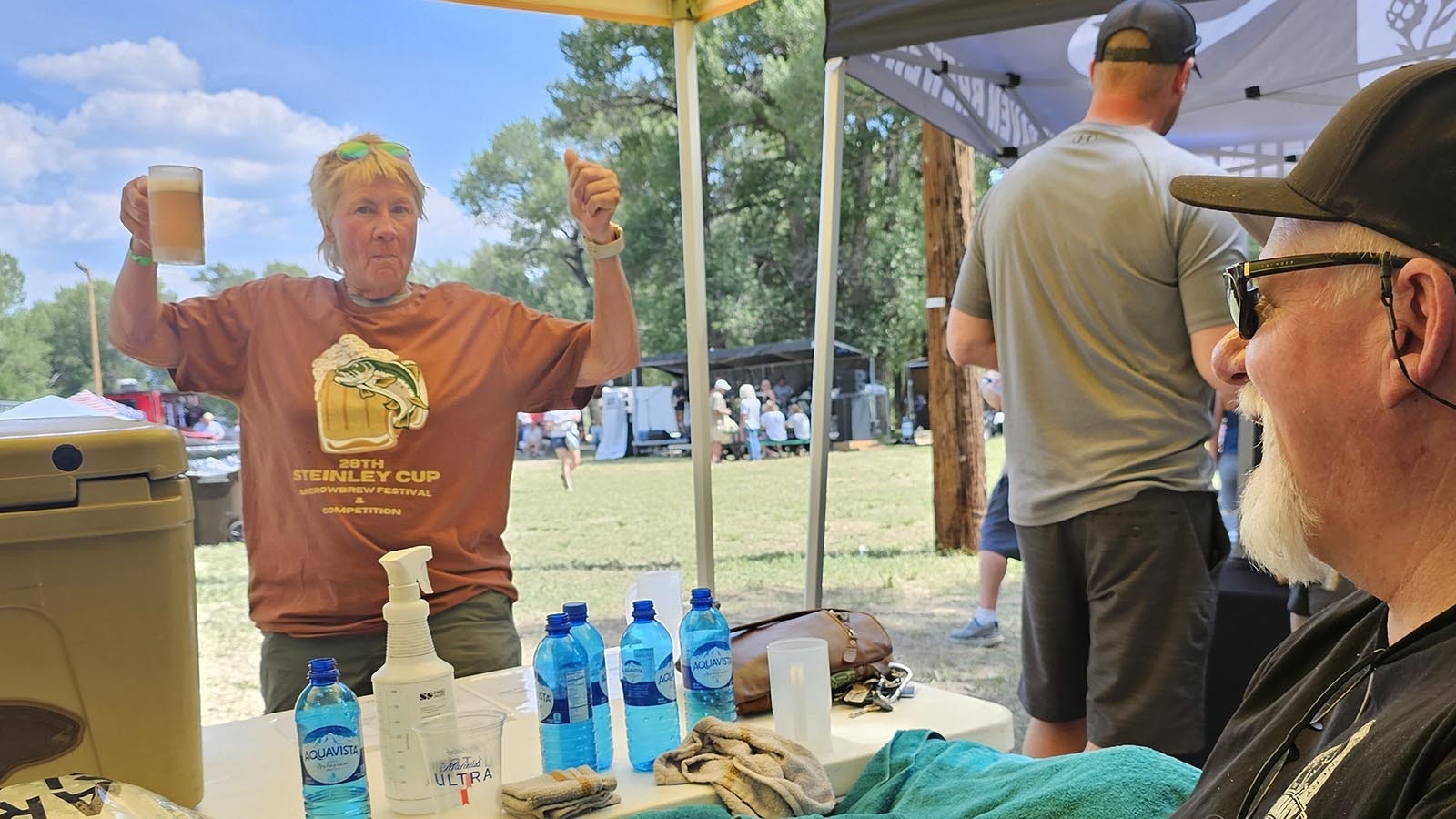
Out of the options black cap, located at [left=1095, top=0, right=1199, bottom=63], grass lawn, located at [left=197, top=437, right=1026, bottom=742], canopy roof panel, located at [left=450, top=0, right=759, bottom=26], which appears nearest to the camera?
black cap, located at [left=1095, top=0, right=1199, bottom=63]

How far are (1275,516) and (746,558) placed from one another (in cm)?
774

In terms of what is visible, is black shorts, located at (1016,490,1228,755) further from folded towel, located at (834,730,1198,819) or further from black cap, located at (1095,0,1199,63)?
black cap, located at (1095,0,1199,63)

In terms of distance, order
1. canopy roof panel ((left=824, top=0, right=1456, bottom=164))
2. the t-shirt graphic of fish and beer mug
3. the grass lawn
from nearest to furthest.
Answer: the t-shirt graphic of fish and beer mug → canopy roof panel ((left=824, top=0, right=1456, bottom=164)) → the grass lawn

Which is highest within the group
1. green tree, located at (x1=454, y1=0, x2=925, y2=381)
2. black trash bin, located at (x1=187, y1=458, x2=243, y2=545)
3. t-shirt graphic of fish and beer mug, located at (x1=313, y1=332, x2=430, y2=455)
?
green tree, located at (x1=454, y1=0, x2=925, y2=381)

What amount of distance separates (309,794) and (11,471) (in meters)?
0.48

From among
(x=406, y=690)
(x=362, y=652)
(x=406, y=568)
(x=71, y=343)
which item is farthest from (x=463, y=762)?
(x=71, y=343)

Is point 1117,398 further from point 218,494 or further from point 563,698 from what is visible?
point 218,494

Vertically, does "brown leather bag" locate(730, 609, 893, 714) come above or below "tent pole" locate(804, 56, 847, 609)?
below

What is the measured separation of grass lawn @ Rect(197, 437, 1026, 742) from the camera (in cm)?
518

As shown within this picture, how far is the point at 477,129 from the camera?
25.9ft

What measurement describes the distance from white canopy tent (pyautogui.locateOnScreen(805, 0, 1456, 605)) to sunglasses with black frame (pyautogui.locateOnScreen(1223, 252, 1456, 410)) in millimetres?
1531

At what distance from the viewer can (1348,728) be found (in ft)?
2.60

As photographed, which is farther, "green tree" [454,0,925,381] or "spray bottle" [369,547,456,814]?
"green tree" [454,0,925,381]

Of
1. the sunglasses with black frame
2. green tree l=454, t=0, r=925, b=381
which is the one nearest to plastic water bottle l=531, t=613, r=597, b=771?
the sunglasses with black frame
